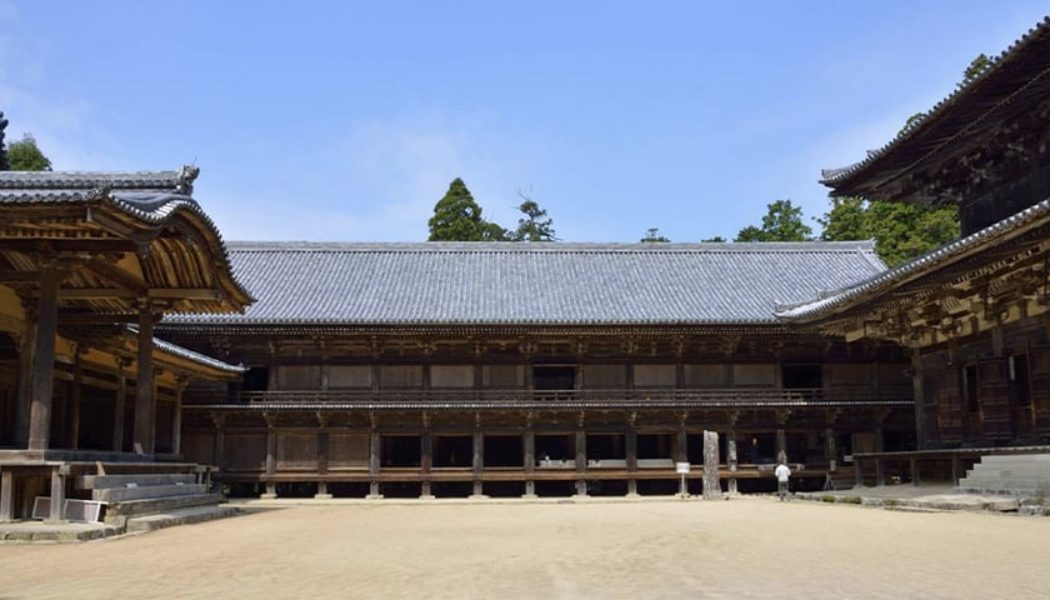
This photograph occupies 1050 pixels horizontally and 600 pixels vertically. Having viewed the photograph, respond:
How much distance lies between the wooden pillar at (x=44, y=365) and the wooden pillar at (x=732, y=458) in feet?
64.5

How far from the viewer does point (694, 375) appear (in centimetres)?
2839

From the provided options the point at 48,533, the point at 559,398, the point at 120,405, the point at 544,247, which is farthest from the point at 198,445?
the point at 48,533

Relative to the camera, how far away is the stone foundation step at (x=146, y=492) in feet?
42.2

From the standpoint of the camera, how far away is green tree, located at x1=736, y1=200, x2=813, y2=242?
187ft

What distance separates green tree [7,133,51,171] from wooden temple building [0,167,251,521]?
110ft

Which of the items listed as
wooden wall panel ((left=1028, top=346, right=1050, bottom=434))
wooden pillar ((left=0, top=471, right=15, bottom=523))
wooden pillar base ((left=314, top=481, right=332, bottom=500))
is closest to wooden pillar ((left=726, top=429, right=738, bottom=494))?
wooden wall panel ((left=1028, top=346, right=1050, bottom=434))

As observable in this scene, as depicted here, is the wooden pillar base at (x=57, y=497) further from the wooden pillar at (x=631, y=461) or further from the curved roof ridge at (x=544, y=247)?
the curved roof ridge at (x=544, y=247)

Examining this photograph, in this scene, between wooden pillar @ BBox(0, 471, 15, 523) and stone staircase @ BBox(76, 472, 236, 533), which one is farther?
stone staircase @ BBox(76, 472, 236, 533)

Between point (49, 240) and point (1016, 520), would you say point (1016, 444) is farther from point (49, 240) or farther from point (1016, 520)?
point (49, 240)

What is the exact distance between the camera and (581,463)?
2758 centimetres

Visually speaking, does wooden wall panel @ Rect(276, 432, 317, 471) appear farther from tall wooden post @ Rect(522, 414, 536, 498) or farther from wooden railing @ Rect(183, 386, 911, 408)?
tall wooden post @ Rect(522, 414, 536, 498)

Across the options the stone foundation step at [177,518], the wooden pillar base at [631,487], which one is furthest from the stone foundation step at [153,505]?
the wooden pillar base at [631,487]

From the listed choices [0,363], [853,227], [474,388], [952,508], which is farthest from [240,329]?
[853,227]

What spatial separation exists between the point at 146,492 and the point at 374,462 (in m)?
12.7
